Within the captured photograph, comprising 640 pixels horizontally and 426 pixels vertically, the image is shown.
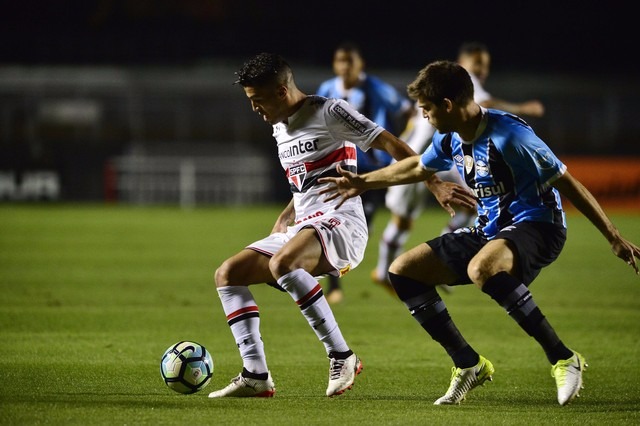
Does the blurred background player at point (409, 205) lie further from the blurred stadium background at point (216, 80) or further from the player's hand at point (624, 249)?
the blurred stadium background at point (216, 80)

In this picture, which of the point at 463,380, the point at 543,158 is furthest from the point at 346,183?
the point at 463,380

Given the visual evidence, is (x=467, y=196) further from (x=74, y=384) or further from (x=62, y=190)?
(x=62, y=190)

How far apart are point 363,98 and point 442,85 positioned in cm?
585

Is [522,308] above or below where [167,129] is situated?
above

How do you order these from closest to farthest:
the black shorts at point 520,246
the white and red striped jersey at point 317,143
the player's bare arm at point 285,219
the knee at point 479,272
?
the knee at point 479,272 → the black shorts at point 520,246 → the white and red striped jersey at point 317,143 → the player's bare arm at point 285,219

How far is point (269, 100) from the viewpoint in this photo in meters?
6.19

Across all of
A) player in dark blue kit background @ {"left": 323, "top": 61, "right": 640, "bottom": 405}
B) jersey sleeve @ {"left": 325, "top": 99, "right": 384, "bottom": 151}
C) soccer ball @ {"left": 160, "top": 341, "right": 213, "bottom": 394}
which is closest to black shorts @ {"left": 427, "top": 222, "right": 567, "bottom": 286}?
player in dark blue kit background @ {"left": 323, "top": 61, "right": 640, "bottom": 405}

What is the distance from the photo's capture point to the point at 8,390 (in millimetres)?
5773

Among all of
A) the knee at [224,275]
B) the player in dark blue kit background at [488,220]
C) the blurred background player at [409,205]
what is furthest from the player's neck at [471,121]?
the blurred background player at [409,205]

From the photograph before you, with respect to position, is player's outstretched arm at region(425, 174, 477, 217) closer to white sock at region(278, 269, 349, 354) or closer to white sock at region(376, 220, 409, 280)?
white sock at region(278, 269, 349, 354)

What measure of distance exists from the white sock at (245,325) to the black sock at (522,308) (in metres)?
1.33

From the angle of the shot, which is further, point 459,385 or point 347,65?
point 347,65

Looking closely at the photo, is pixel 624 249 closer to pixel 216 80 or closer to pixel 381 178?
pixel 381 178

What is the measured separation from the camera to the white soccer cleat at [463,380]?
566cm
